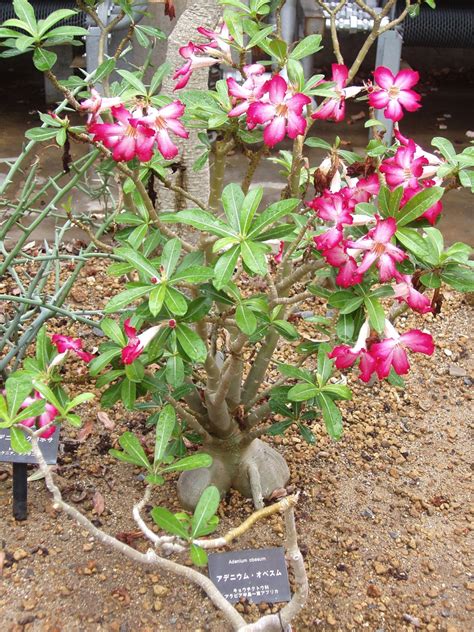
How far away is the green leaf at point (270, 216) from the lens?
1.28m

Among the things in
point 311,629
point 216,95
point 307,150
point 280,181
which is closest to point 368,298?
point 216,95

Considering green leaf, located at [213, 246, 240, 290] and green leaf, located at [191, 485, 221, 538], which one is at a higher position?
green leaf, located at [213, 246, 240, 290]

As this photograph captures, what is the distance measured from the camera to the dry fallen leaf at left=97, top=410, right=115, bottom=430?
2.12m

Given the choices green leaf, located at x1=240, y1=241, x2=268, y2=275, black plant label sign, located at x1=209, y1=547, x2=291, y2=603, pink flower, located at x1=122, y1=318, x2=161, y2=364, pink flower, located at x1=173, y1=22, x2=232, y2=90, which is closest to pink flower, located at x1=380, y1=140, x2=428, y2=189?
green leaf, located at x1=240, y1=241, x2=268, y2=275

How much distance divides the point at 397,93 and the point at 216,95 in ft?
1.07

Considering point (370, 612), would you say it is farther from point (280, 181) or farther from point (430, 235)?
point (280, 181)

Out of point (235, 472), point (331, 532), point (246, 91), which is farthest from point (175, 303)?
point (331, 532)

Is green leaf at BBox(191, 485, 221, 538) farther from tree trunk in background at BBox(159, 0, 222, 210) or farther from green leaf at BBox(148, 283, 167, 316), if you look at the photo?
tree trunk in background at BBox(159, 0, 222, 210)

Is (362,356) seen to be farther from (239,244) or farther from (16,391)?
(16,391)

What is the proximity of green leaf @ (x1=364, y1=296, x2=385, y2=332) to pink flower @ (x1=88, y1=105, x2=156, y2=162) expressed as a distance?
43 centimetres

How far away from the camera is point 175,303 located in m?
1.28

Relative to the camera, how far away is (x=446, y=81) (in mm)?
5328

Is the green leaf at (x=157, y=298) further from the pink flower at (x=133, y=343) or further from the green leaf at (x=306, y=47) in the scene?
the green leaf at (x=306, y=47)

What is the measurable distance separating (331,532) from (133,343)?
830mm
